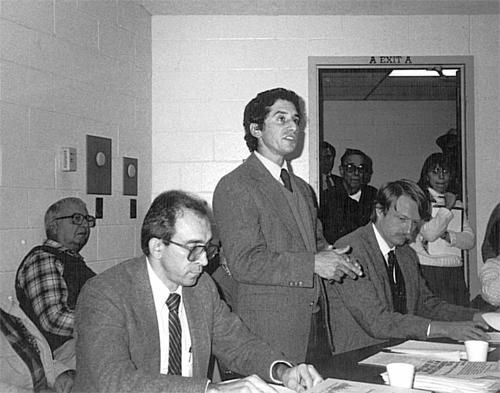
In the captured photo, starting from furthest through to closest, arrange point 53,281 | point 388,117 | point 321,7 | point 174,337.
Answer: point 388,117 → point 321,7 → point 53,281 → point 174,337

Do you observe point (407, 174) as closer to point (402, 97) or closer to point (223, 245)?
point (402, 97)

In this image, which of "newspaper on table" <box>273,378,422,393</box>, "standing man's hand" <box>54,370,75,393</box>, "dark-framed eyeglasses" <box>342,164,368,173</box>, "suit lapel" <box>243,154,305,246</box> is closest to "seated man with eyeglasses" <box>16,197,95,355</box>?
"standing man's hand" <box>54,370,75,393</box>

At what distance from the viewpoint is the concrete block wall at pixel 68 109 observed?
8.76ft

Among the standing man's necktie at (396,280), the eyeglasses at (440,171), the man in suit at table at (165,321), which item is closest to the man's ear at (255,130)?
the standing man's necktie at (396,280)

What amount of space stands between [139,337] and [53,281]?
3.47ft

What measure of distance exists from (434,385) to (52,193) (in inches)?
78.2

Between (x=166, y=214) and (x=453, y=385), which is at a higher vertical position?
(x=166, y=214)

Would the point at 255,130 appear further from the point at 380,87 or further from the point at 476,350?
the point at 380,87

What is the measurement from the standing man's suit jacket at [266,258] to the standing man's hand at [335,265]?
0.12 ft

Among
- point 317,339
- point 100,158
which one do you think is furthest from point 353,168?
point 317,339

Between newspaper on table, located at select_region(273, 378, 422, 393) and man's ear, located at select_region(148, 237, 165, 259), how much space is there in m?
0.58

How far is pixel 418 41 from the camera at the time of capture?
14.4ft

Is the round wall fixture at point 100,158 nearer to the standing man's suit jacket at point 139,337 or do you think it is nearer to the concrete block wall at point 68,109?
the concrete block wall at point 68,109

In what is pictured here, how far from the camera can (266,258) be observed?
7.84ft
